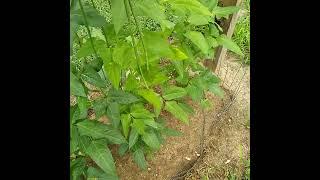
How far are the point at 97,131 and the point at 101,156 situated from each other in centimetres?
13

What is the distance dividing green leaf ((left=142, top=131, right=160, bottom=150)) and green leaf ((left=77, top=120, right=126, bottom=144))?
507 mm

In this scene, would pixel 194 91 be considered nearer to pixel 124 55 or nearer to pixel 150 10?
pixel 124 55

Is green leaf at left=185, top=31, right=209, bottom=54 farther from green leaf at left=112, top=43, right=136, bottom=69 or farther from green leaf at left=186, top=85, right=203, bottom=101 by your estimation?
green leaf at left=112, top=43, right=136, bottom=69

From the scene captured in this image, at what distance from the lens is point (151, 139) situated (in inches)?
85.0

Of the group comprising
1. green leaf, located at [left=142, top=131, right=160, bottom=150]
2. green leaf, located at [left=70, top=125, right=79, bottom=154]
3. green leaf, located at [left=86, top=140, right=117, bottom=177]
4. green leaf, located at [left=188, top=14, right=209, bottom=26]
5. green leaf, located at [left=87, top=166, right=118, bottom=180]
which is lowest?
green leaf, located at [left=142, top=131, right=160, bottom=150]

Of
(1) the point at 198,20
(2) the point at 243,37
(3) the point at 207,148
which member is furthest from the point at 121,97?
(2) the point at 243,37

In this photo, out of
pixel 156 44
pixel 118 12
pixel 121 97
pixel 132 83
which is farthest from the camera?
pixel 132 83

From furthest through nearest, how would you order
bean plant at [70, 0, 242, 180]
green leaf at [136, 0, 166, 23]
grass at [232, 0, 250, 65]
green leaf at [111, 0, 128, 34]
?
grass at [232, 0, 250, 65] → bean plant at [70, 0, 242, 180] → green leaf at [136, 0, 166, 23] → green leaf at [111, 0, 128, 34]

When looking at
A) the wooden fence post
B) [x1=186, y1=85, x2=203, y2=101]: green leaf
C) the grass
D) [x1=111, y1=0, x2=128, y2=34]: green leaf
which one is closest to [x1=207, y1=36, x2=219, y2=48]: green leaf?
[x1=186, y1=85, x2=203, y2=101]: green leaf

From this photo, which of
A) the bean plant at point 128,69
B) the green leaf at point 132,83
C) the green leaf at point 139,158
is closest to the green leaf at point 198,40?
the bean plant at point 128,69

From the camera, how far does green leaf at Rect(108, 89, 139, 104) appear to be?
174cm
